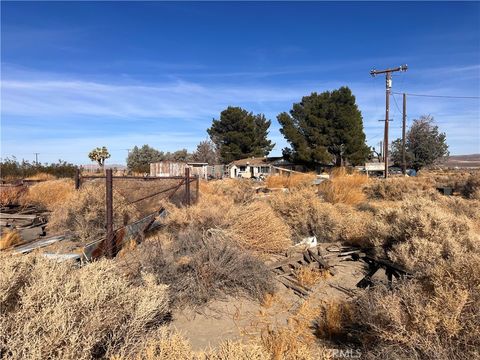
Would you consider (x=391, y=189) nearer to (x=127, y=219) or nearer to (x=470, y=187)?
(x=470, y=187)

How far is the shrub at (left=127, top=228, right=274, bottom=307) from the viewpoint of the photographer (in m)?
5.39

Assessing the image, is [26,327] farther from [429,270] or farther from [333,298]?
[333,298]

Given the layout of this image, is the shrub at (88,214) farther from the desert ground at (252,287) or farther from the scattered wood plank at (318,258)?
the scattered wood plank at (318,258)

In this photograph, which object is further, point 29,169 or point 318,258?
point 29,169

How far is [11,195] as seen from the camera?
14.0 meters

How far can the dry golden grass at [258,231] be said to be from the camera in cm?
765

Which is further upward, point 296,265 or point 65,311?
point 65,311

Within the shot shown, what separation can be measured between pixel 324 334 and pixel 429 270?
1476 millimetres

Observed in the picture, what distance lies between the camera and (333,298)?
573cm

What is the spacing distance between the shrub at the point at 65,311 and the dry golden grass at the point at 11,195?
38.5 ft

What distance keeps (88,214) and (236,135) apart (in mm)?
49027

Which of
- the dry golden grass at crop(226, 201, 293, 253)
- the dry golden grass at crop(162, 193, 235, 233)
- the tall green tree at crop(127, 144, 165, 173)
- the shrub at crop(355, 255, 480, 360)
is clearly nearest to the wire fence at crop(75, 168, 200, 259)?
the dry golden grass at crop(162, 193, 235, 233)

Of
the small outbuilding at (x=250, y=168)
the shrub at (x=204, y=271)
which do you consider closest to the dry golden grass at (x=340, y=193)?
the shrub at (x=204, y=271)

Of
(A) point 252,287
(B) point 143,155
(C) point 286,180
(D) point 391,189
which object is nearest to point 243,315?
(A) point 252,287
